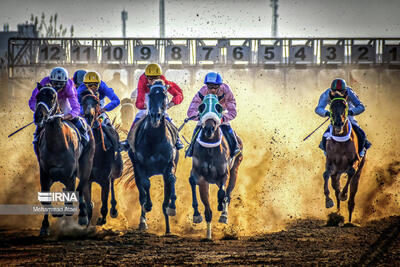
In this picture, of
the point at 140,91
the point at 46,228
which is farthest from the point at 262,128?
the point at 46,228

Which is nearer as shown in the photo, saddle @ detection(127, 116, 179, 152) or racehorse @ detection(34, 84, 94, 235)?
racehorse @ detection(34, 84, 94, 235)

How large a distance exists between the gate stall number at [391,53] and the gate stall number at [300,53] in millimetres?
3756

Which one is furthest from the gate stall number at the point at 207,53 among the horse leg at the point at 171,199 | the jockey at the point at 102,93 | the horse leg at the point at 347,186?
the horse leg at the point at 171,199

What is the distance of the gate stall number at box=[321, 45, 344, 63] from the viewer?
3884 centimetres

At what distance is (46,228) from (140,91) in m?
3.32

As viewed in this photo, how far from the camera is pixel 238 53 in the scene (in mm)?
38750

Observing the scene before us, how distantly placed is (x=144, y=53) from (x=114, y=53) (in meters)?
1.65

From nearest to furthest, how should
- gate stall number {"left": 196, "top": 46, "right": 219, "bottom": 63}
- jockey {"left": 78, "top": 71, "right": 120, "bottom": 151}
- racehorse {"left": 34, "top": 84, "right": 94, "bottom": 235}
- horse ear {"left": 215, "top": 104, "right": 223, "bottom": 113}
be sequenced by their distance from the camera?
1. racehorse {"left": 34, "top": 84, "right": 94, "bottom": 235}
2. horse ear {"left": 215, "top": 104, "right": 223, "bottom": 113}
3. jockey {"left": 78, "top": 71, "right": 120, "bottom": 151}
4. gate stall number {"left": 196, "top": 46, "right": 219, "bottom": 63}

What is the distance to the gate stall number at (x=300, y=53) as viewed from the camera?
39094 millimetres

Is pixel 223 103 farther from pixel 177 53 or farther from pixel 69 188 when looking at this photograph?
pixel 177 53

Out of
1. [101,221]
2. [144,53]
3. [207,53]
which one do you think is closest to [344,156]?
[101,221]

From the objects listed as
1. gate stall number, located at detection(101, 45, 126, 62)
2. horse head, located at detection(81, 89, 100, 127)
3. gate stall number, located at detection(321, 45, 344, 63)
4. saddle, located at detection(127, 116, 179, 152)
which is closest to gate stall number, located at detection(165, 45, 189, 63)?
gate stall number, located at detection(101, 45, 126, 62)

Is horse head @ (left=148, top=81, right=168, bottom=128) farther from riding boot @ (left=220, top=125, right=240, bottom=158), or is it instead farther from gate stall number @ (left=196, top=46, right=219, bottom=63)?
gate stall number @ (left=196, top=46, right=219, bottom=63)

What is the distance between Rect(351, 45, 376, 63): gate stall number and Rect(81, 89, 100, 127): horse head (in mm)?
25296
